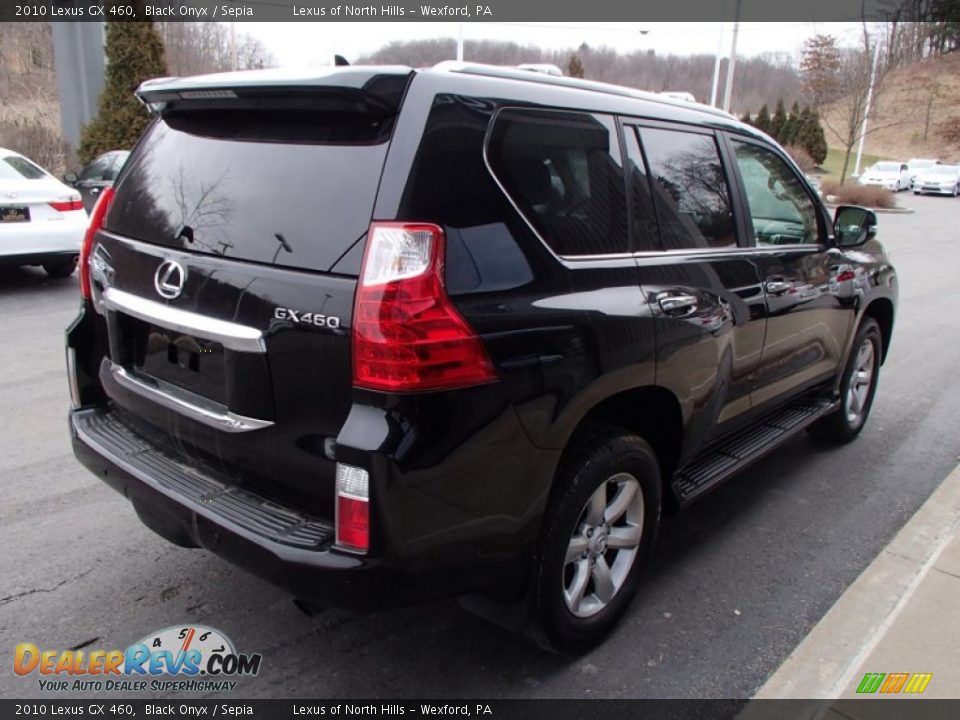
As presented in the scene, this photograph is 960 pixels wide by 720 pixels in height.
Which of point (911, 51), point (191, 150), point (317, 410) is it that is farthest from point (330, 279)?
point (911, 51)

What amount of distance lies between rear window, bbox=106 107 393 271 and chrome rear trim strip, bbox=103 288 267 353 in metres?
0.20

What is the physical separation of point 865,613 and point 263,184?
2803 millimetres

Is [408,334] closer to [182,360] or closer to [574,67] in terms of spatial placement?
[182,360]

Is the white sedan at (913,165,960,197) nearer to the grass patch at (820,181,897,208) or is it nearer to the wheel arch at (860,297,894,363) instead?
the grass patch at (820,181,897,208)

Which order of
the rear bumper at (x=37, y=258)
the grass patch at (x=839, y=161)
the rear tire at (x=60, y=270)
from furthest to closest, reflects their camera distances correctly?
the grass patch at (x=839, y=161) → the rear tire at (x=60, y=270) → the rear bumper at (x=37, y=258)

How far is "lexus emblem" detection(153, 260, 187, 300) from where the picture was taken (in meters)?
2.40

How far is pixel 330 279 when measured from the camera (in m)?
2.09

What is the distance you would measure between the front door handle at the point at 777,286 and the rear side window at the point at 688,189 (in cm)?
30

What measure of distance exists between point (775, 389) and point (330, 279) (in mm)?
2646

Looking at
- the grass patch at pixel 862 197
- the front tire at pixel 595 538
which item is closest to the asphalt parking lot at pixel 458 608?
the front tire at pixel 595 538

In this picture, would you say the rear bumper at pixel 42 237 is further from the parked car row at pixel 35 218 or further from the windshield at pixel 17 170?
the windshield at pixel 17 170

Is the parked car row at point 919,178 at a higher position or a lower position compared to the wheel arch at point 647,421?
lower

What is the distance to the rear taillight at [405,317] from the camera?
6.57 feet

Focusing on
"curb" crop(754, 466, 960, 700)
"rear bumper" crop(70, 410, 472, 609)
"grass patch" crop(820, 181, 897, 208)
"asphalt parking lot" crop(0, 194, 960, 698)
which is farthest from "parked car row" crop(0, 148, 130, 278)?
"grass patch" crop(820, 181, 897, 208)
